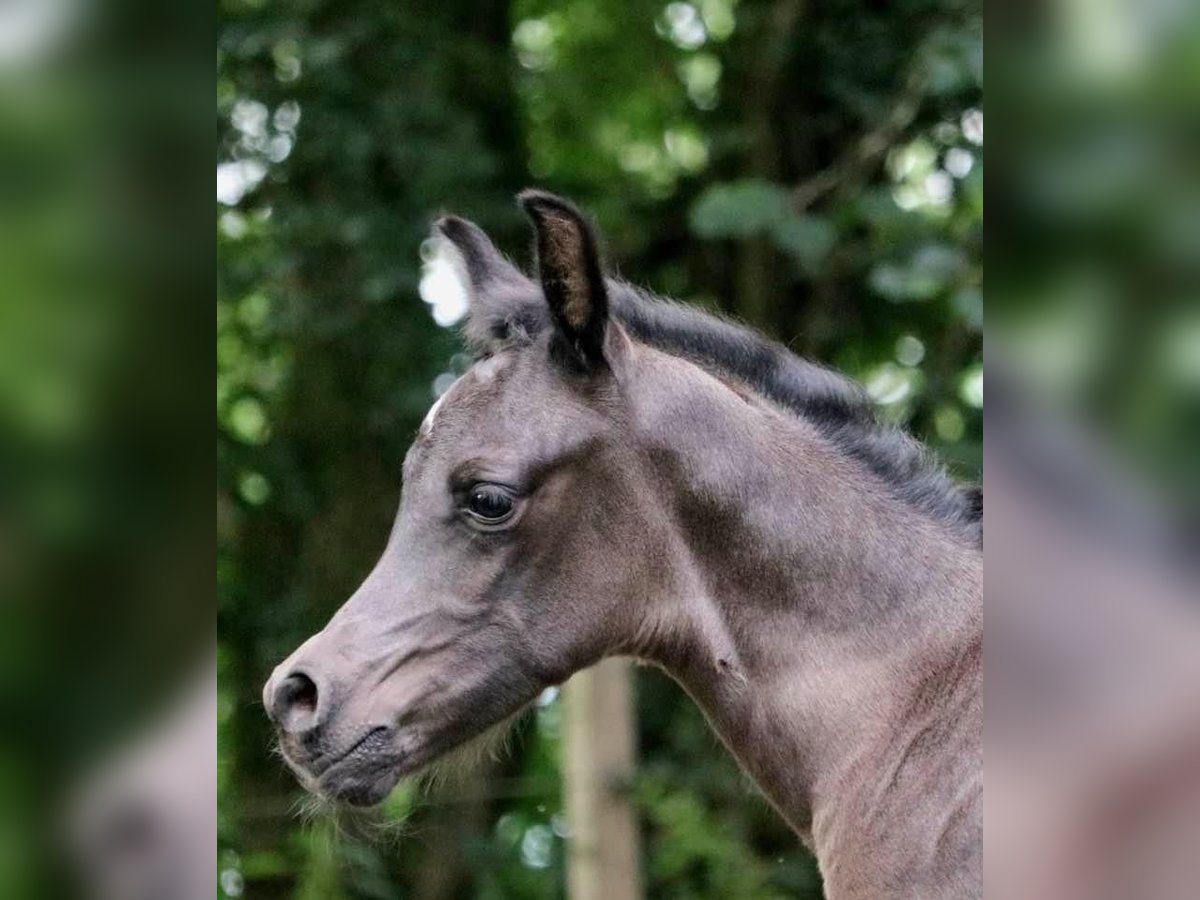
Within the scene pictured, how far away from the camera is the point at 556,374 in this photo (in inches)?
111

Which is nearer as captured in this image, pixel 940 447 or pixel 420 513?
pixel 420 513

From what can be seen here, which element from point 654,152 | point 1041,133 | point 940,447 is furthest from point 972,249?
point 1041,133

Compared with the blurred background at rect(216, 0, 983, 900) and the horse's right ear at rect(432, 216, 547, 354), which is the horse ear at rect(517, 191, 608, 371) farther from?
the blurred background at rect(216, 0, 983, 900)

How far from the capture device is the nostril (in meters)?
2.63

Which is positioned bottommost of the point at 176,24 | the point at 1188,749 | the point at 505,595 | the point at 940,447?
the point at 940,447

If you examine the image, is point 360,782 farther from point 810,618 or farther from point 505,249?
point 505,249

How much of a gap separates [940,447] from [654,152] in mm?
2507

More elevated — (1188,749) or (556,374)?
(1188,749)

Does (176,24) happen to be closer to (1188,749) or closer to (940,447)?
(1188,749)

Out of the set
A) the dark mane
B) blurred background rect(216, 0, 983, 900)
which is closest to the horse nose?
the dark mane

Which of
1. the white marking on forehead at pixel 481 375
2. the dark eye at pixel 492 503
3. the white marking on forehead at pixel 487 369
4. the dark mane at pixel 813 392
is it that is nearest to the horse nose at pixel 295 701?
the dark eye at pixel 492 503

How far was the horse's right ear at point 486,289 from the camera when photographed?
293 cm

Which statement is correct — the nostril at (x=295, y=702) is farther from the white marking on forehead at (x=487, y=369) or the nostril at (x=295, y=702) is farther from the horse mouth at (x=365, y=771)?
the white marking on forehead at (x=487, y=369)

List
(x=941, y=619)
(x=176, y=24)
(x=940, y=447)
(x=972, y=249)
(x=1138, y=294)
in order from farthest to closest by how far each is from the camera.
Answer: (x=940, y=447) → (x=972, y=249) → (x=941, y=619) → (x=176, y=24) → (x=1138, y=294)
